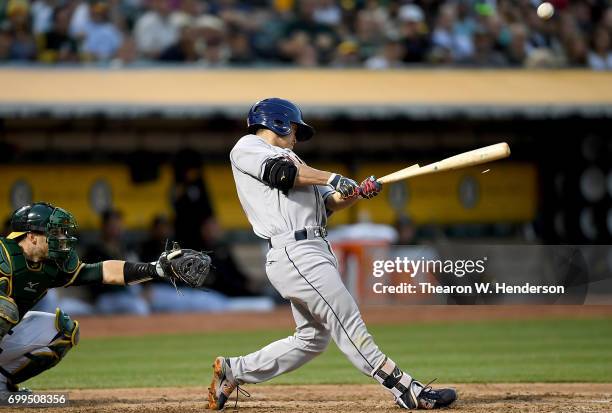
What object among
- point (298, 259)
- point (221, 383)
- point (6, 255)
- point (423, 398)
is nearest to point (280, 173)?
point (298, 259)

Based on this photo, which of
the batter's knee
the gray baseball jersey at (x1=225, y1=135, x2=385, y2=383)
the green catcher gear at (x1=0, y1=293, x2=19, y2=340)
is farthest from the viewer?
the batter's knee

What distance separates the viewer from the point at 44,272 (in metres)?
6.06

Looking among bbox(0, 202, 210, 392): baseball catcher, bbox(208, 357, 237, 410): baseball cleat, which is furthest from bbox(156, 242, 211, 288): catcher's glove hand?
bbox(208, 357, 237, 410): baseball cleat

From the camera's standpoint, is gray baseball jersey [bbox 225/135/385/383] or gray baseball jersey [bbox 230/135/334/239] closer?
gray baseball jersey [bbox 225/135/385/383]

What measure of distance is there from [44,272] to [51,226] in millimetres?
294

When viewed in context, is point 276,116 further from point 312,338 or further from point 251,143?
point 312,338

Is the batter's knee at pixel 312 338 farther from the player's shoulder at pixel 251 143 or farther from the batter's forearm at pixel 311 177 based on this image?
the player's shoulder at pixel 251 143

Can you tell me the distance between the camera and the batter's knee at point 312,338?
6.05 metres

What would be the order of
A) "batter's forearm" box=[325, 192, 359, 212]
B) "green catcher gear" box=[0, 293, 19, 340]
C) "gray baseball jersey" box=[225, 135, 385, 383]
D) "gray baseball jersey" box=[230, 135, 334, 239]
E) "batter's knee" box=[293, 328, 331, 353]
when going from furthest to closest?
"batter's forearm" box=[325, 192, 359, 212] < "batter's knee" box=[293, 328, 331, 353] < "gray baseball jersey" box=[230, 135, 334, 239] < "gray baseball jersey" box=[225, 135, 385, 383] < "green catcher gear" box=[0, 293, 19, 340]

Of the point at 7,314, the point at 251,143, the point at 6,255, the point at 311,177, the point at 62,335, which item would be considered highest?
the point at 251,143

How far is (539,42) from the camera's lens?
15672mm

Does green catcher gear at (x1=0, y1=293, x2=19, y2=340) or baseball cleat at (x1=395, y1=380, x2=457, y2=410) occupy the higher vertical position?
green catcher gear at (x1=0, y1=293, x2=19, y2=340)

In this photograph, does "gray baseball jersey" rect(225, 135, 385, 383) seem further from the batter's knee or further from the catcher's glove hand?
the catcher's glove hand

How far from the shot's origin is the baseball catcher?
19.5ft
